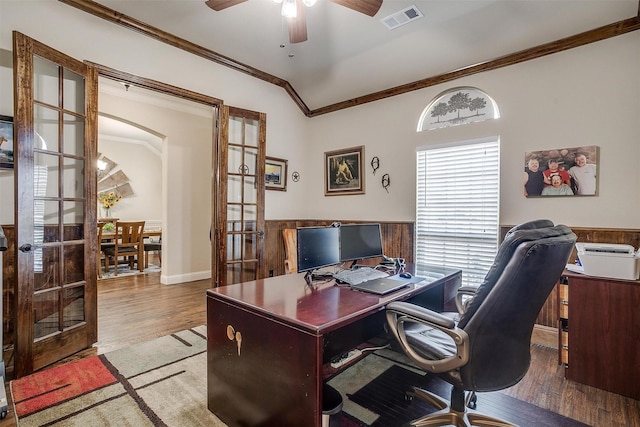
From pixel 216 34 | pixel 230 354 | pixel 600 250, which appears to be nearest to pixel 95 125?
pixel 216 34

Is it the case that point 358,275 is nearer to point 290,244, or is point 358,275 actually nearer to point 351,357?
point 351,357

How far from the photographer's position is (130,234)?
585cm

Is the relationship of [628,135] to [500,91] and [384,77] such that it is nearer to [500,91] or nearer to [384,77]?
[500,91]

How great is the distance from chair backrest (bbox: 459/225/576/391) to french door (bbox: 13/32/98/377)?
2871mm

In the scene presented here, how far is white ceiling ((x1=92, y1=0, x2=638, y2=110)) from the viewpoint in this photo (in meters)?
2.73

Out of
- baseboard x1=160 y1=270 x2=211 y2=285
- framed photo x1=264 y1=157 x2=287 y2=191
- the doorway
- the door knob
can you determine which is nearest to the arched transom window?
framed photo x1=264 y1=157 x2=287 y2=191

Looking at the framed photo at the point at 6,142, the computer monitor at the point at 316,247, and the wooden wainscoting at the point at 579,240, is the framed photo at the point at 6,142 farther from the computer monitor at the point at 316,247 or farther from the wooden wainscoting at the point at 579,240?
the wooden wainscoting at the point at 579,240

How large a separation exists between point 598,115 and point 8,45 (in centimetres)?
477

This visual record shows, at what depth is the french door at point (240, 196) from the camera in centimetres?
373

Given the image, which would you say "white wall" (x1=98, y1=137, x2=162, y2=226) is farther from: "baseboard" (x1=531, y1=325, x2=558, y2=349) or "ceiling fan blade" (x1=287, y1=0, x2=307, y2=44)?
"baseboard" (x1=531, y1=325, x2=558, y2=349)

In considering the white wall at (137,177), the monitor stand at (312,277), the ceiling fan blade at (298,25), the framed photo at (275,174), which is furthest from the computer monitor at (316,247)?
the white wall at (137,177)

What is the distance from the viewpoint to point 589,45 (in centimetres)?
276

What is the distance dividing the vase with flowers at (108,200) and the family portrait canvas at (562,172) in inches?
324

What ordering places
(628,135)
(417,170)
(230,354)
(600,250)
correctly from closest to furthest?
(230,354), (600,250), (628,135), (417,170)
